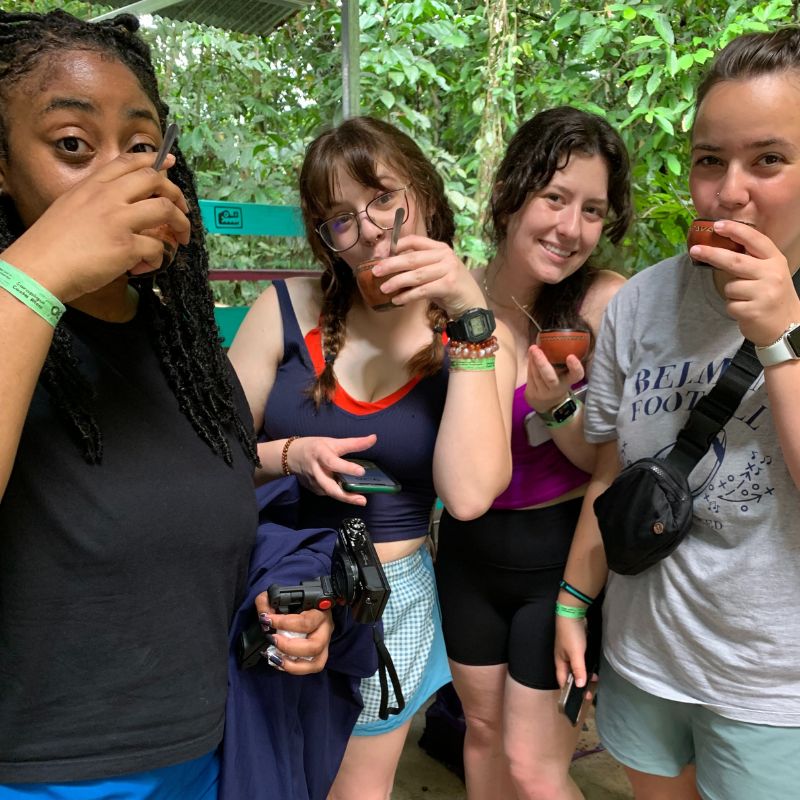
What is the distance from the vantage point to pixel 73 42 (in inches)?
36.7

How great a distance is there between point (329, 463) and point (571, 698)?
797 millimetres

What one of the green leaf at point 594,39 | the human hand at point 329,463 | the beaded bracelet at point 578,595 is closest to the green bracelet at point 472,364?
the human hand at point 329,463

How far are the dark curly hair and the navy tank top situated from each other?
18.0 inches

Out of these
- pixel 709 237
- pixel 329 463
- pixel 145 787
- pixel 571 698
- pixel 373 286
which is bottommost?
pixel 571 698

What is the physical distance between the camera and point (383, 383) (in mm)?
1572

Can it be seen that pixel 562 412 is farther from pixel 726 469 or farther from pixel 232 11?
pixel 232 11

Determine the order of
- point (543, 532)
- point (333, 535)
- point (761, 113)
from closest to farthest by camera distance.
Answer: point (761, 113)
point (333, 535)
point (543, 532)

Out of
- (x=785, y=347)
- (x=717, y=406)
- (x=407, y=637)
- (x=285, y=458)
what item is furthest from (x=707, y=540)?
(x=285, y=458)

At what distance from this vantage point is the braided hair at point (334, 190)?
5.06 ft

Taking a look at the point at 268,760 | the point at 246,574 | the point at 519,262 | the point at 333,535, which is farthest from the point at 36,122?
the point at 519,262

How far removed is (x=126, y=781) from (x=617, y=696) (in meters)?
0.95

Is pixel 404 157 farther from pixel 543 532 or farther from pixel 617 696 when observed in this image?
pixel 617 696

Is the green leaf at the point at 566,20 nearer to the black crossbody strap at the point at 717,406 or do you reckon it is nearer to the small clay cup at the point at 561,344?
the small clay cup at the point at 561,344

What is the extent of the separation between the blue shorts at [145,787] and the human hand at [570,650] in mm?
816
